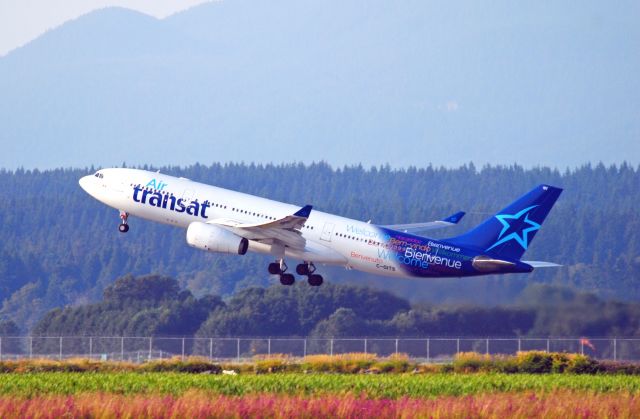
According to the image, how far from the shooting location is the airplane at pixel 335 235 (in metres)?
78.4

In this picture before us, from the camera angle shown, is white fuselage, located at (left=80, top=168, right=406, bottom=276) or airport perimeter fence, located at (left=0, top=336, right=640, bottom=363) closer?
white fuselage, located at (left=80, top=168, right=406, bottom=276)

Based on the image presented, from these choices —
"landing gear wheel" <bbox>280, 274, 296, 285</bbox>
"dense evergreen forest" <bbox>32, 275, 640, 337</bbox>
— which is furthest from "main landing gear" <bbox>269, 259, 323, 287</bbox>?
"dense evergreen forest" <bbox>32, 275, 640, 337</bbox>

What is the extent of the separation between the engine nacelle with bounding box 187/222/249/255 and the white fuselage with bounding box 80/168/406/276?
1522mm

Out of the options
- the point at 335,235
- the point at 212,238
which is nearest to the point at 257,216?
the point at 212,238

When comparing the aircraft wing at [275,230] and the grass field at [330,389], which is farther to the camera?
the aircraft wing at [275,230]

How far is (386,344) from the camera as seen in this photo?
10350 cm

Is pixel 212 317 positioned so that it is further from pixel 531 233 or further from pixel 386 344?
pixel 531 233

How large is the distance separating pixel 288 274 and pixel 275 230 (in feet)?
11.5

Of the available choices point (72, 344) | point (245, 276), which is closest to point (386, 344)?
point (72, 344)

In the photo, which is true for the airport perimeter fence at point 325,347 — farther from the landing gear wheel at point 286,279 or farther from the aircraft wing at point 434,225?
the landing gear wheel at point 286,279

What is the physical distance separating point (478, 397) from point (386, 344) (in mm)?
48717

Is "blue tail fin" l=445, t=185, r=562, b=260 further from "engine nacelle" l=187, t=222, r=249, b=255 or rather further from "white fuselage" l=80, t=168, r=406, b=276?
"engine nacelle" l=187, t=222, r=249, b=255

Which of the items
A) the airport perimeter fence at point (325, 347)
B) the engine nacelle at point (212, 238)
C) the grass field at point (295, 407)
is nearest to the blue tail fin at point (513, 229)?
the airport perimeter fence at point (325, 347)

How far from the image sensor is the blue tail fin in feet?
258
